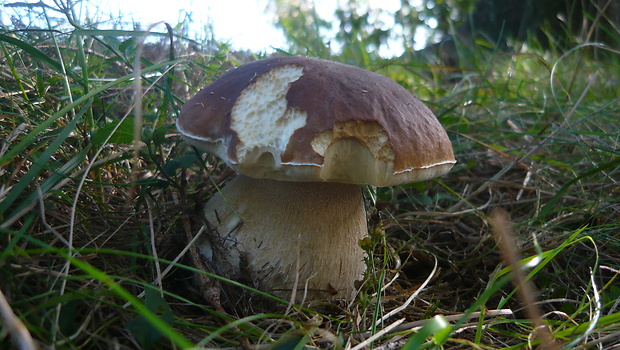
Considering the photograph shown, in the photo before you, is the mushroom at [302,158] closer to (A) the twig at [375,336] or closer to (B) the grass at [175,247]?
(B) the grass at [175,247]

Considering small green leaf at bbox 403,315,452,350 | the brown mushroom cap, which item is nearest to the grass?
small green leaf at bbox 403,315,452,350

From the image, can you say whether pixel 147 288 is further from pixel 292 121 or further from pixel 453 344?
pixel 453 344

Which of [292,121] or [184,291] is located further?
[184,291]

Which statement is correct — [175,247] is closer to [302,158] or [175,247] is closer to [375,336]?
[302,158]

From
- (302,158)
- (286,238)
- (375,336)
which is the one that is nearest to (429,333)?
(375,336)

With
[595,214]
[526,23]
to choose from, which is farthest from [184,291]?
[526,23]

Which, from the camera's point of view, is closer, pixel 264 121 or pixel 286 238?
pixel 264 121

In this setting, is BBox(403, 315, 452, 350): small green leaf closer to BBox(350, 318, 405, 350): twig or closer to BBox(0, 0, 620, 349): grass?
BBox(0, 0, 620, 349): grass
